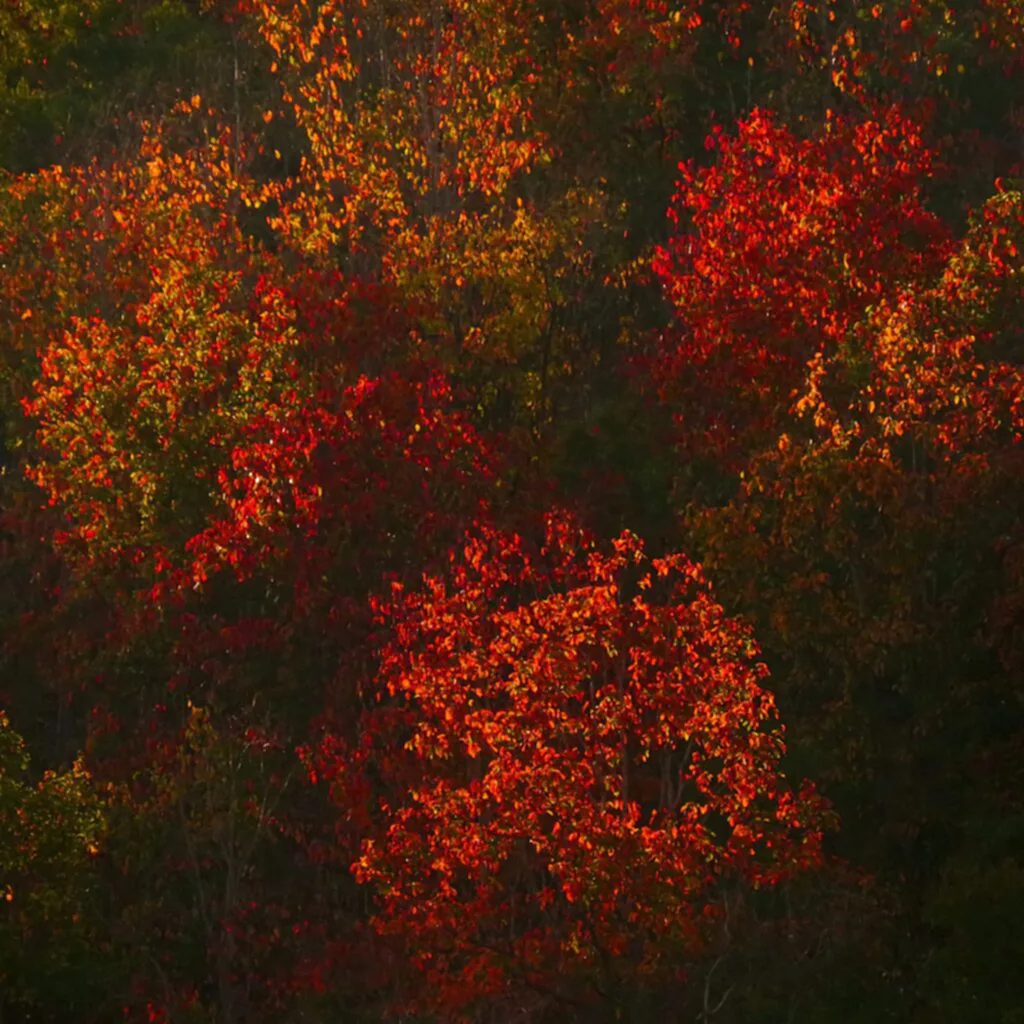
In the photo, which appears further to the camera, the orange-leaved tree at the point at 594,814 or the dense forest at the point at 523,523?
the dense forest at the point at 523,523

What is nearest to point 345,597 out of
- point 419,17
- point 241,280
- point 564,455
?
point 564,455

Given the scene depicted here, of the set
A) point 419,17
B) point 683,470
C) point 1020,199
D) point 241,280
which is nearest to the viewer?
point 1020,199

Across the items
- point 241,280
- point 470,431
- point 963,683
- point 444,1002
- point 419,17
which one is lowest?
point 444,1002

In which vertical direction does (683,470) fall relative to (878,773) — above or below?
above

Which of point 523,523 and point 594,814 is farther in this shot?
point 523,523

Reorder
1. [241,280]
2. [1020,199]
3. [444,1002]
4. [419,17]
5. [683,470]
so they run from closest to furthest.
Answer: [444,1002] → [1020,199] → [683,470] → [241,280] → [419,17]

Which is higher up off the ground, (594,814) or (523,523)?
(523,523)

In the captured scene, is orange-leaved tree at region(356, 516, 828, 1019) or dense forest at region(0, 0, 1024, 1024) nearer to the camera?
orange-leaved tree at region(356, 516, 828, 1019)

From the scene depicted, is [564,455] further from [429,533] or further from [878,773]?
[878,773]
